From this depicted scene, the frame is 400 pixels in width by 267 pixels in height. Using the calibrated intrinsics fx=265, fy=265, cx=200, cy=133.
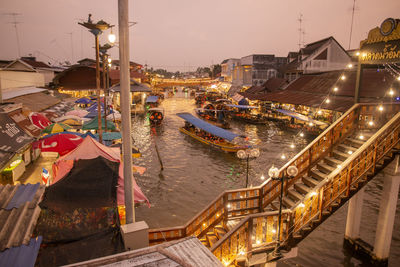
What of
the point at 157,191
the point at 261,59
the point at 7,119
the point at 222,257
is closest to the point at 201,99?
the point at 261,59

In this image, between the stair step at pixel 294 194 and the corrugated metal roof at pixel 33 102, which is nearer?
the stair step at pixel 294 194

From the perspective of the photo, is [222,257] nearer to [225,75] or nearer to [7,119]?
[7,119]

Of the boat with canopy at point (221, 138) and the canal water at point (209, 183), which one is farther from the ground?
the boat with canopy at point (221, 138)

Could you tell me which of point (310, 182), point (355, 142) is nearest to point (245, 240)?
point (310, 182)

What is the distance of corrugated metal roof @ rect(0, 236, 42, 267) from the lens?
458 cm

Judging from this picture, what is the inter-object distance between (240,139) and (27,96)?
1996 cm

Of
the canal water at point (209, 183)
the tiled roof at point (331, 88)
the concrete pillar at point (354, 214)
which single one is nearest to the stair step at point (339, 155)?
the concrete pillar at point (354, 214)

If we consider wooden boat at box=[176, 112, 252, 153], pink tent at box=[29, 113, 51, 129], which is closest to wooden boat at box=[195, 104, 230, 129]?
wooden boat at box=[176, 112, 252, 153]

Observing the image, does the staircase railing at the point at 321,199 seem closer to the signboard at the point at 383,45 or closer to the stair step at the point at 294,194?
the stair step at the point at 294,194

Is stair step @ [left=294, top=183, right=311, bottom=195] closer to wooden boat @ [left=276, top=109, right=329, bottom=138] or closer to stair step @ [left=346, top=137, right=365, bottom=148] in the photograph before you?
stair step @ [left=346, top=137, right=365, bottom=148]

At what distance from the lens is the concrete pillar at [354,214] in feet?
35.5

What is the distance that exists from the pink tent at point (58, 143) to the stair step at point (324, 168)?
11763mm

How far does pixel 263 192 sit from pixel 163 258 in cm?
636

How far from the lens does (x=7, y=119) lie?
1141 centimetres
